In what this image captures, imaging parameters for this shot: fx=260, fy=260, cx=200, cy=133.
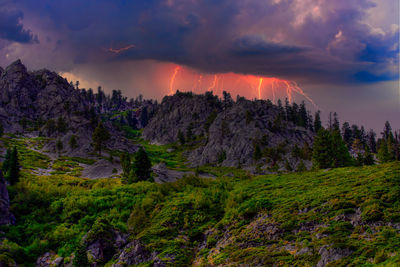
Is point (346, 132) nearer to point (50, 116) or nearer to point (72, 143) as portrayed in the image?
point (72, 143)

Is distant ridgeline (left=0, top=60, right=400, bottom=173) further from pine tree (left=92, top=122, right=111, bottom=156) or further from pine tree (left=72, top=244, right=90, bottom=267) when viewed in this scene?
pine tree (left=72, top=244, right=90, bottom=267)

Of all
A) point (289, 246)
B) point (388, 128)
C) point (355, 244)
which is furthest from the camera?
point (388, 128)

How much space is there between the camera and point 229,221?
24734 mm

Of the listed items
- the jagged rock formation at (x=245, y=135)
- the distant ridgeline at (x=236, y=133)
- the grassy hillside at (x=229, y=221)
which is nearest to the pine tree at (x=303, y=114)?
the distant ridgeline at (x=236, y=133)

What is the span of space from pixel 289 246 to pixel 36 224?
2716cm

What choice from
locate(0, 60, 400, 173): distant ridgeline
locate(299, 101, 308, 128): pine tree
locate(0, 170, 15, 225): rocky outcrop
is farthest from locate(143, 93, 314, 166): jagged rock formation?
locate(0, 170, 15, 225): rocky outcrop

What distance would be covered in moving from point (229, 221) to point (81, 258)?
1338 centimetres

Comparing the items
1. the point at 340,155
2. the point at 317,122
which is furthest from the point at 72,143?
the point at 317,122

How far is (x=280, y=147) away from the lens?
12281cm

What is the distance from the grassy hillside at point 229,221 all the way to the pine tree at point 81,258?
215 cm

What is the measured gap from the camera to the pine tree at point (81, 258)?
22.1 meters

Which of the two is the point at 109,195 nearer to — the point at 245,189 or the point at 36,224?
the point at 36,224

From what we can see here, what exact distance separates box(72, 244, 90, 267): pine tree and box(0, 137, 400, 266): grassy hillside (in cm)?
215

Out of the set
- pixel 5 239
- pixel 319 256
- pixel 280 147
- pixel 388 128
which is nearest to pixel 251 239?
pixel 319 256
